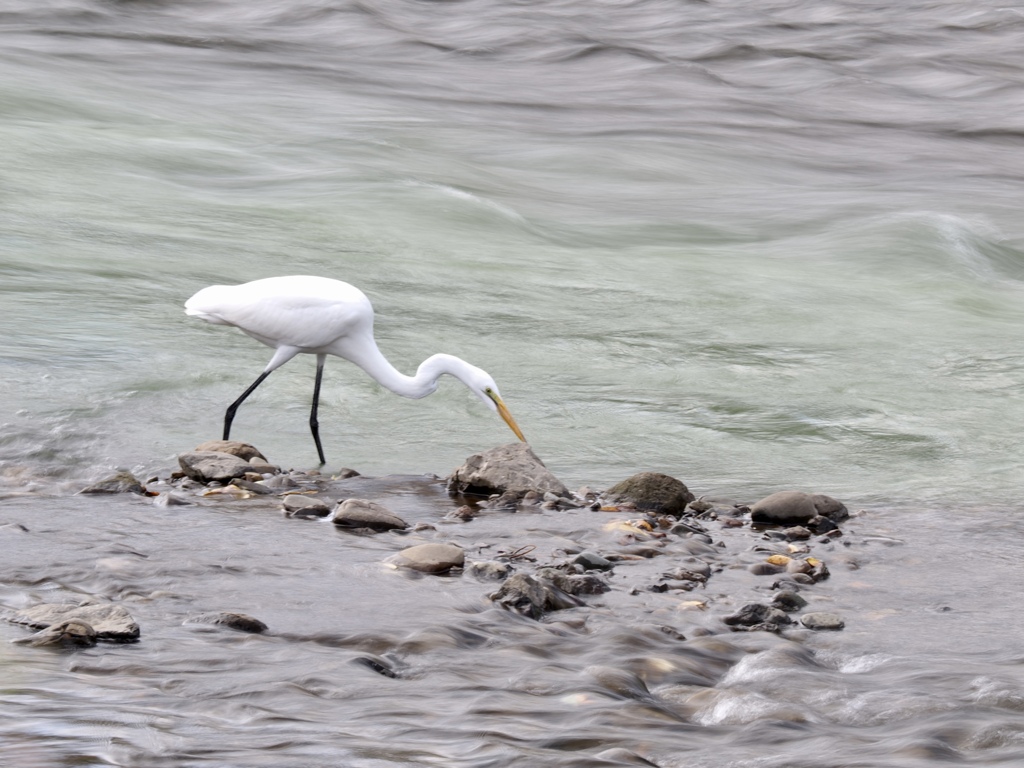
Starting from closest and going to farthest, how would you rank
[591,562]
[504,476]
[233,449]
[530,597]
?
[530,597] → [591,562] → [504,476] → [233,449]

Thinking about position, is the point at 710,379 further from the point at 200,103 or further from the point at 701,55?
the point at 701,55

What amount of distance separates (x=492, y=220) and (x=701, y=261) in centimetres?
228

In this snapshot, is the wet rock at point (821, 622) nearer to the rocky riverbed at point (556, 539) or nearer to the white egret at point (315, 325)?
the rocky riverbed at point (556, 539)

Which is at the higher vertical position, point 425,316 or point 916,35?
point 916,35

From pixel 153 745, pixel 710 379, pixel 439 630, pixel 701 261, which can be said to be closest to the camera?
pixel 153 745

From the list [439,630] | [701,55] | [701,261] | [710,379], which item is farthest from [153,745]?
[701,55]

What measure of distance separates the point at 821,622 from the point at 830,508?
→ 162cm

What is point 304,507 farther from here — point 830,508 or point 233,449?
point 830,508

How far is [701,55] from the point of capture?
24.2 m

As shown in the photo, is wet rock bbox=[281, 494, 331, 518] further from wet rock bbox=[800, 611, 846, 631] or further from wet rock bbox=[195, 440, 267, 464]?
wet rock bbox=[800, 611, 846, 631]

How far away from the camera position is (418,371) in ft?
25.3

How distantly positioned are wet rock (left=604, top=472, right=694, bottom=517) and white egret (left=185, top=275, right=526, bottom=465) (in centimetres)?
111

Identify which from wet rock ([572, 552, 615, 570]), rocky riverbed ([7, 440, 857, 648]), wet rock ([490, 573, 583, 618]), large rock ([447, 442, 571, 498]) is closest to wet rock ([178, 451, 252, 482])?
rocky riverbed ([7, 440, 857, 648])

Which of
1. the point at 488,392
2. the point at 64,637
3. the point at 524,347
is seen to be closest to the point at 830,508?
the point at 488,392
